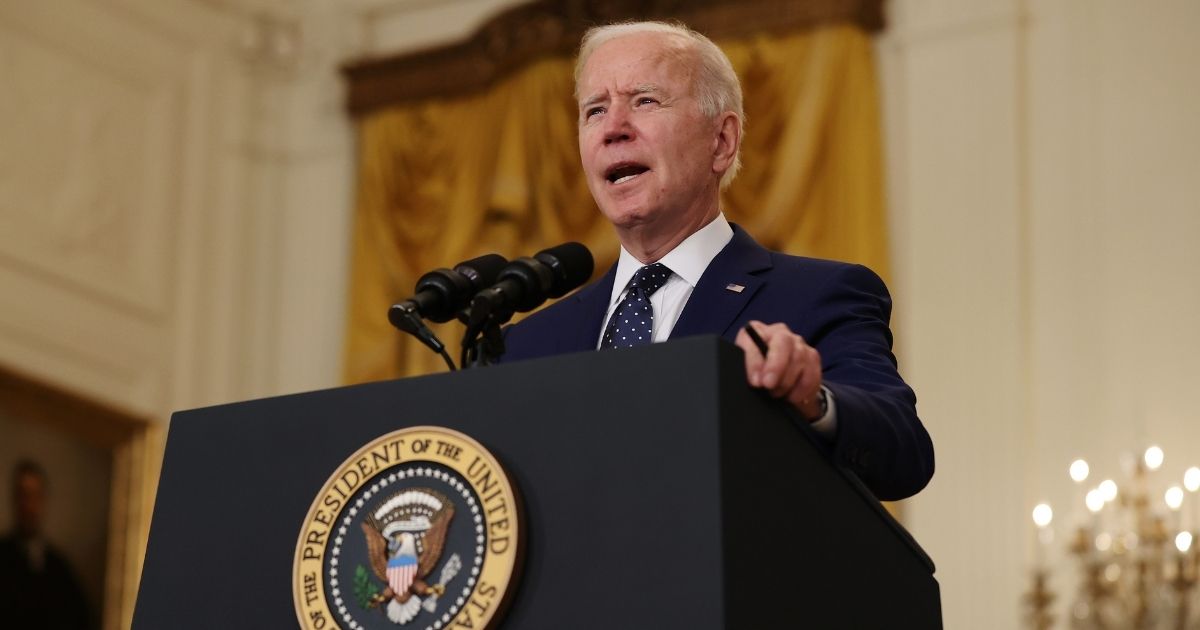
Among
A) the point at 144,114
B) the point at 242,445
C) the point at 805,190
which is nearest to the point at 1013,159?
the point at 805,190

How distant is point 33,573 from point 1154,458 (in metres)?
5.49

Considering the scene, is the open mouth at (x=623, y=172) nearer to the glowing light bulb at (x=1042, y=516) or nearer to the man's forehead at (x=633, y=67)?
the man's forehead at (x=633, y=67)

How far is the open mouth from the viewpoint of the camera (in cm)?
293

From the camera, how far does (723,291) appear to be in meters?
2.69

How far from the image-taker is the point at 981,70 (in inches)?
330

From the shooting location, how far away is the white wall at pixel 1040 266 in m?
7.73

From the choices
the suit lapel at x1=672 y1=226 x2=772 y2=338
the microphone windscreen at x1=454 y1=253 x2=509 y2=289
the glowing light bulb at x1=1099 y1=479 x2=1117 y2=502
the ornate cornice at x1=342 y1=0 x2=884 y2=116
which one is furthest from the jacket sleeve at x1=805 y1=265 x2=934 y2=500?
the ornate cornice at x1=342 y1=0 x2=884 y2=116

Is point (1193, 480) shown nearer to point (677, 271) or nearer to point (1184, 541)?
point (1184, 541)

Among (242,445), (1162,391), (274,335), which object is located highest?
(274,335)

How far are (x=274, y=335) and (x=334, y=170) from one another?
1035 mm

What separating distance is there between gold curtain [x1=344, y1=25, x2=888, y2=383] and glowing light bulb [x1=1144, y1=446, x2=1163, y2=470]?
1572 millimetres

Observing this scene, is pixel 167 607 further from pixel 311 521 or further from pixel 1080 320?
pixel 1080 320

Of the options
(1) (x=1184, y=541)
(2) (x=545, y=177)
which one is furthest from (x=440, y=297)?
(2) (x=545, y=177)

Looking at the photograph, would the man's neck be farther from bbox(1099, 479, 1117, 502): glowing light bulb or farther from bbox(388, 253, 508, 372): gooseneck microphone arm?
bbox(1099, 479, 1117, 502): glowing light bulb
